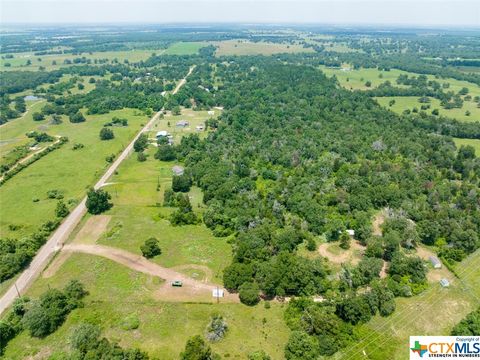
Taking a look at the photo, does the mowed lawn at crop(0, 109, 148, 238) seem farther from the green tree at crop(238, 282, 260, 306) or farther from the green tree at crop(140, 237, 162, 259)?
the green tree at crop(238, 282, 260, 306)

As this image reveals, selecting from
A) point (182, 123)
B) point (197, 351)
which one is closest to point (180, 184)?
point (197, 351)

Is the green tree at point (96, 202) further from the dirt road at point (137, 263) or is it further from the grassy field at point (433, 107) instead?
the grassy field at point (433, 107)

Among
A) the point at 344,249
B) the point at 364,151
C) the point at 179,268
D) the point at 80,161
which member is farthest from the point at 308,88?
the point at 179,268

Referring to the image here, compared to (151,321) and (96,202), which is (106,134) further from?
(151,321)

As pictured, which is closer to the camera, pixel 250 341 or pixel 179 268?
pixel 250 341

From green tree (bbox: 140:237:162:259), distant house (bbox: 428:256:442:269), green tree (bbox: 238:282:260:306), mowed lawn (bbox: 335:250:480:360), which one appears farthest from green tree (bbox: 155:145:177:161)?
mowed lawn (bbox: 335:250:480:360)

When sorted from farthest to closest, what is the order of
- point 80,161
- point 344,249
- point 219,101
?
point 219,101, point 80,161, point 344,249

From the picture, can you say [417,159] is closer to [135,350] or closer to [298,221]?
[298,221]
